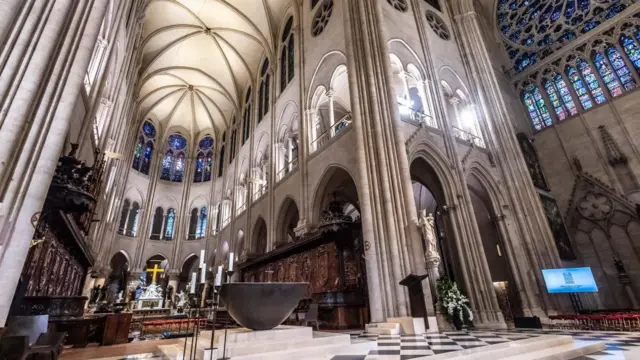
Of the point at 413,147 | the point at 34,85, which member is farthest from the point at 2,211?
the point at 413,147

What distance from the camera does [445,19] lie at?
15.6 metres

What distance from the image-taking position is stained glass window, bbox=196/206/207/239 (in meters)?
23.3

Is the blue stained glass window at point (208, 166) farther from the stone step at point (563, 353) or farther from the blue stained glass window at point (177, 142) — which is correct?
the stone step at point (563, 353)

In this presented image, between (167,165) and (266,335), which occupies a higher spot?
(167,165)

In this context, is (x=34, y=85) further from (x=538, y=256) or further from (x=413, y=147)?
(x=538, y=256)

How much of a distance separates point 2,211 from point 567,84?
835 inches

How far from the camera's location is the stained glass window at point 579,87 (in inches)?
579

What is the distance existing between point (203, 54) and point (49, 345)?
818 inches

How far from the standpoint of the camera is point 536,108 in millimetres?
16781

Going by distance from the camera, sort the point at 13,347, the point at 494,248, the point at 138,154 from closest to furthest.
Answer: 1. the point at 13,347
2. the point at 494,248
3. the point at 138,154

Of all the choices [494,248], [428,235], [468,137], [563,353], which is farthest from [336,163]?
[494,248]

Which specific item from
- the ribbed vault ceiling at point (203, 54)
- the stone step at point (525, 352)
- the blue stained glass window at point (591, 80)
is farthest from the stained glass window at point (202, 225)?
the blue stained glass window at point (591, 80)

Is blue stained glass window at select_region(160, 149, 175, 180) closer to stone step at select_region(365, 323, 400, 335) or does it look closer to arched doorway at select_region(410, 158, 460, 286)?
arched doorway at select_region(410, 158, 460, 286)

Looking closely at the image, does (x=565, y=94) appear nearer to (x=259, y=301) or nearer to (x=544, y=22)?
(x=544, y=22)
